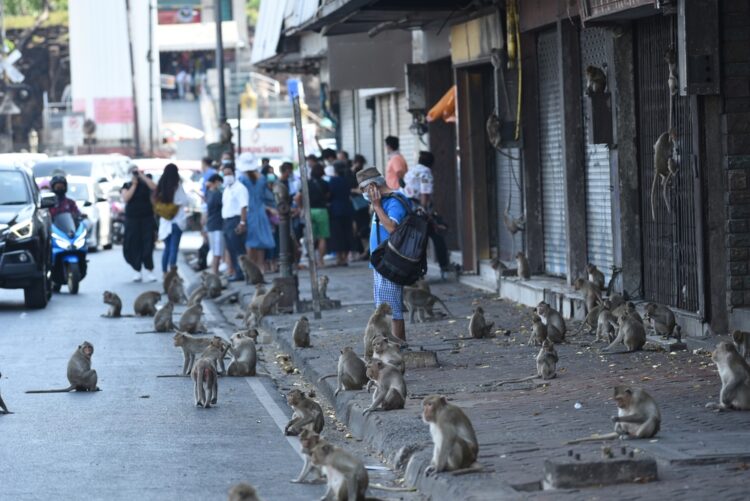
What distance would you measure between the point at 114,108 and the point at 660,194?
5166 cm

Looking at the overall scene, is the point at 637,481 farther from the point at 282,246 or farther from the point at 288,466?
the point at 282,246

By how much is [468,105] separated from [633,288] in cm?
682

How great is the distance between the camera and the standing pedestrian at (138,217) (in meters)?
24.5

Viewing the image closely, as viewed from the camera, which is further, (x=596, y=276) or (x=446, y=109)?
(x=446, y=109)

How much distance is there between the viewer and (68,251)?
23.9 metres

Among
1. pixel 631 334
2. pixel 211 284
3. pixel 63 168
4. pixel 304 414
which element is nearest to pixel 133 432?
pixel 304 414

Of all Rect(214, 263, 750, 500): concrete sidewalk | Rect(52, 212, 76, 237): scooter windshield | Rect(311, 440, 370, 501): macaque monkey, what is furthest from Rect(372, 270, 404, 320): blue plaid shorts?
Rect(52, 212, 76, 237): scooter windshield

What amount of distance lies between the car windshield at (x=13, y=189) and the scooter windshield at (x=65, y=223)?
83.8 inches

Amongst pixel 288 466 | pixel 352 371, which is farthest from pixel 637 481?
pixel 352 371

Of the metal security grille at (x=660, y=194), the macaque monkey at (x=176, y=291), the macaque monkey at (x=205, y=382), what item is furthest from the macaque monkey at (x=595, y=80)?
the macaque monkey at (x=176, y=291)

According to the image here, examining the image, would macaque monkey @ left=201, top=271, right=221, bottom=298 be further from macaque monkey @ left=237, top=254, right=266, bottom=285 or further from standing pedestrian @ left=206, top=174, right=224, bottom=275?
standing pedestrian @ left=206, top=174, right=224, bottom=275

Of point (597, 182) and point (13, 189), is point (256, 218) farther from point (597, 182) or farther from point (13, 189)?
point (597, 182)

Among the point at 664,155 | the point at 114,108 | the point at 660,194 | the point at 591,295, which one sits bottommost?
the point at 591,295

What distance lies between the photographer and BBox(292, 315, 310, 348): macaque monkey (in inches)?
602
